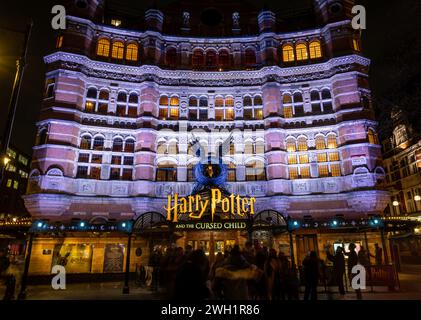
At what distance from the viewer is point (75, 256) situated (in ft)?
77.0

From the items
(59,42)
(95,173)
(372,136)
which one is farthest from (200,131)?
(59,42)

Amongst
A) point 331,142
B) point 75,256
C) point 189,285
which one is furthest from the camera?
point 331,142

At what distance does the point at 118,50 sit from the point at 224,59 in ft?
34.5

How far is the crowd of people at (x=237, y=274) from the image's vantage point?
18.8 feet

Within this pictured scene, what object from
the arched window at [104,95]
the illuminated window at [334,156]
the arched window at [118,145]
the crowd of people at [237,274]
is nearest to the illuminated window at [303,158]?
the illuminated window at [334,156]

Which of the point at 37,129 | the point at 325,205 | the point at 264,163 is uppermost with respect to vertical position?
the point at 37,129

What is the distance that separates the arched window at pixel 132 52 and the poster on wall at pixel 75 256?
58.5 ft

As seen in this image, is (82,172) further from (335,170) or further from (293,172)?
(335,170)

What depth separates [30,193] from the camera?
2380cm

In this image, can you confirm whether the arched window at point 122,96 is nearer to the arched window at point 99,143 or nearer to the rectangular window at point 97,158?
the arched window at point 99,143
